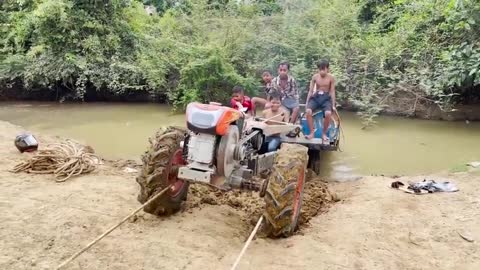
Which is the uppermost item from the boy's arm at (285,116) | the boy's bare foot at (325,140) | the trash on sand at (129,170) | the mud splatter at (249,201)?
the boy's arm at (285,116)

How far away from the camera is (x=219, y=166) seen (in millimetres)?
4723

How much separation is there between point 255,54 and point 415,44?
14.2ft

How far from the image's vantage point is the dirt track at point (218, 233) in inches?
165

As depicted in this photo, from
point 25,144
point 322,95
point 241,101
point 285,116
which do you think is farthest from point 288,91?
point 25,144

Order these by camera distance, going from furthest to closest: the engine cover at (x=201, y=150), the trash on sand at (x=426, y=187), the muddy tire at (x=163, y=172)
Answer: the trash on sand at (x=426, y=187)
the muddy tire at (x=163, y=172)
the engine cover at (x=201, y=150)

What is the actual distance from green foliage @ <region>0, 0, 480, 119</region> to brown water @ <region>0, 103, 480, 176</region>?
63 centimetres

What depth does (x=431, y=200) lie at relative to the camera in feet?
19.4

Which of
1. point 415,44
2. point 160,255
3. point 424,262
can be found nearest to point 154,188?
point 160,255

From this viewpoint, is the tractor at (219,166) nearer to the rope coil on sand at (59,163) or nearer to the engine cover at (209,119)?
the engine cover at (209,119)

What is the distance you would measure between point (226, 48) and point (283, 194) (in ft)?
32.7

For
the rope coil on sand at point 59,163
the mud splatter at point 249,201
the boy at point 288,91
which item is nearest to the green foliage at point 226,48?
the boy at point 288,91

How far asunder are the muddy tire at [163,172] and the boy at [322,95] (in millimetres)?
3238

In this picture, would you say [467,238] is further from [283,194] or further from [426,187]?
[283,194]

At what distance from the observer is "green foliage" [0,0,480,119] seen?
12.6 metres
